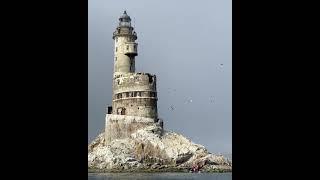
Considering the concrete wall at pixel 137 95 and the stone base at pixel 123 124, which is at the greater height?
the concrete wall at pixel 137 95

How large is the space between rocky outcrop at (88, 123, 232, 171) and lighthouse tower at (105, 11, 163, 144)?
44.7 inches

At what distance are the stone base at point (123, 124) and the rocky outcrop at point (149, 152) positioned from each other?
59 centimetres

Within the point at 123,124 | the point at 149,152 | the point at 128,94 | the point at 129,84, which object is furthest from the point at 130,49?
the point at 149,152

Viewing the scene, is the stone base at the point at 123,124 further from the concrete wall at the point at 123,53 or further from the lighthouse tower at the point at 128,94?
the concrete wall at the point at 123,53

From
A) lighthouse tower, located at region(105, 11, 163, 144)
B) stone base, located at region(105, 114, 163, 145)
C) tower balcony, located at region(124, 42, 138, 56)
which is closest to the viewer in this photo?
lighthouse tower, located at region(105, 11, 163, 144)

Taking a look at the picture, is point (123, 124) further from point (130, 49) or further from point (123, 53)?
point (130, 49)

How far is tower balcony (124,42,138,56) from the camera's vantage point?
7194 centimetres

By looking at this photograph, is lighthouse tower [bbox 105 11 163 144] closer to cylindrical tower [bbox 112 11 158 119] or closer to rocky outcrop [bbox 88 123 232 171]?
cylindrical tower [bbox 112 11 158 119]

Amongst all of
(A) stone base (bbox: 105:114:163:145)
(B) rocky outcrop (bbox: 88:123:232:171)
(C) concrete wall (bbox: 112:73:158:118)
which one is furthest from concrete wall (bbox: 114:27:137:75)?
(B) rocky outcrop (bbox: 88:123:232:171)

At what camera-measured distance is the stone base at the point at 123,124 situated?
70.2 meters

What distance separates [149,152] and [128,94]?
8936mm

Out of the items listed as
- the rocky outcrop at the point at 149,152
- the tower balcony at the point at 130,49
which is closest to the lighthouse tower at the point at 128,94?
the tower balcony at the point at 130,49
